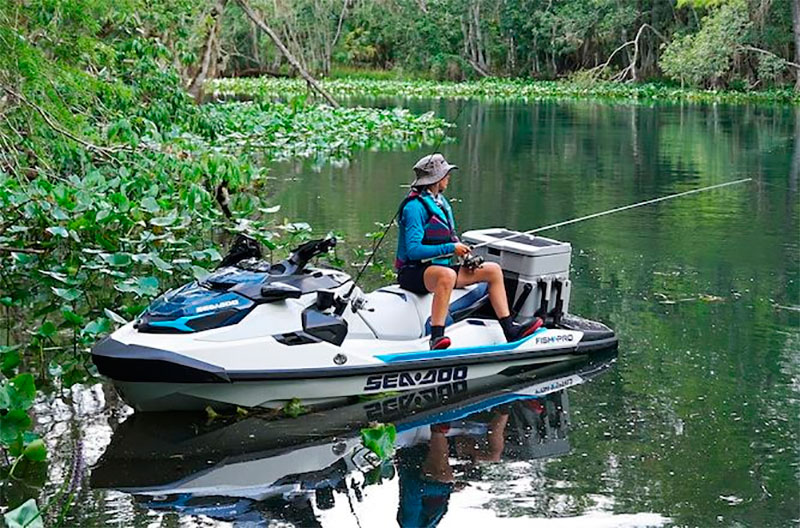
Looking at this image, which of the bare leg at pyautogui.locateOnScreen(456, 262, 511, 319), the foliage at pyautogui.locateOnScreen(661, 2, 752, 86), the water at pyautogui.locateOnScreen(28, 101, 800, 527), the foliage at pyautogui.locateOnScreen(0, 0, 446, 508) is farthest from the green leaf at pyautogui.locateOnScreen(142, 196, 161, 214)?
the foliage at pyautogui.locateOnScreen(661, 2, 752, 86)

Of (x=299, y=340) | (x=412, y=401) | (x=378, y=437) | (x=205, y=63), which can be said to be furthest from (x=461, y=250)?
(x=205, y=63)

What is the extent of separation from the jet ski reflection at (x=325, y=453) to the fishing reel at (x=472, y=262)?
0.72 m

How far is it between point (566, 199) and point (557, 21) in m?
40.3

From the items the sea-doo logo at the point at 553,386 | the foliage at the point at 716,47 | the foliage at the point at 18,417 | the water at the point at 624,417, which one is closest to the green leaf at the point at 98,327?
the water at the point at 624,417

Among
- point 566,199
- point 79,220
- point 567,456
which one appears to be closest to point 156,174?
point 79,220

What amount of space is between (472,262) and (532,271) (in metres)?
0.47

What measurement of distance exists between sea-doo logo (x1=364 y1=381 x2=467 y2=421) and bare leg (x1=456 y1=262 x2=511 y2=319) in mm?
536

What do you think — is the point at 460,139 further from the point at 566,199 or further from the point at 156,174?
the point at 156,174

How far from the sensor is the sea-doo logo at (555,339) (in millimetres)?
7676

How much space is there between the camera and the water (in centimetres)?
538

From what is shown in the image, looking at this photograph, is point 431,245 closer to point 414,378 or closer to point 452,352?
point 452,352

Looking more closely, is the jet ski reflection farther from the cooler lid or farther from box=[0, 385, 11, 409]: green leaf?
the cooler lid

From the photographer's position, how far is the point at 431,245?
734 cm

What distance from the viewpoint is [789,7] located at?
153 feet
